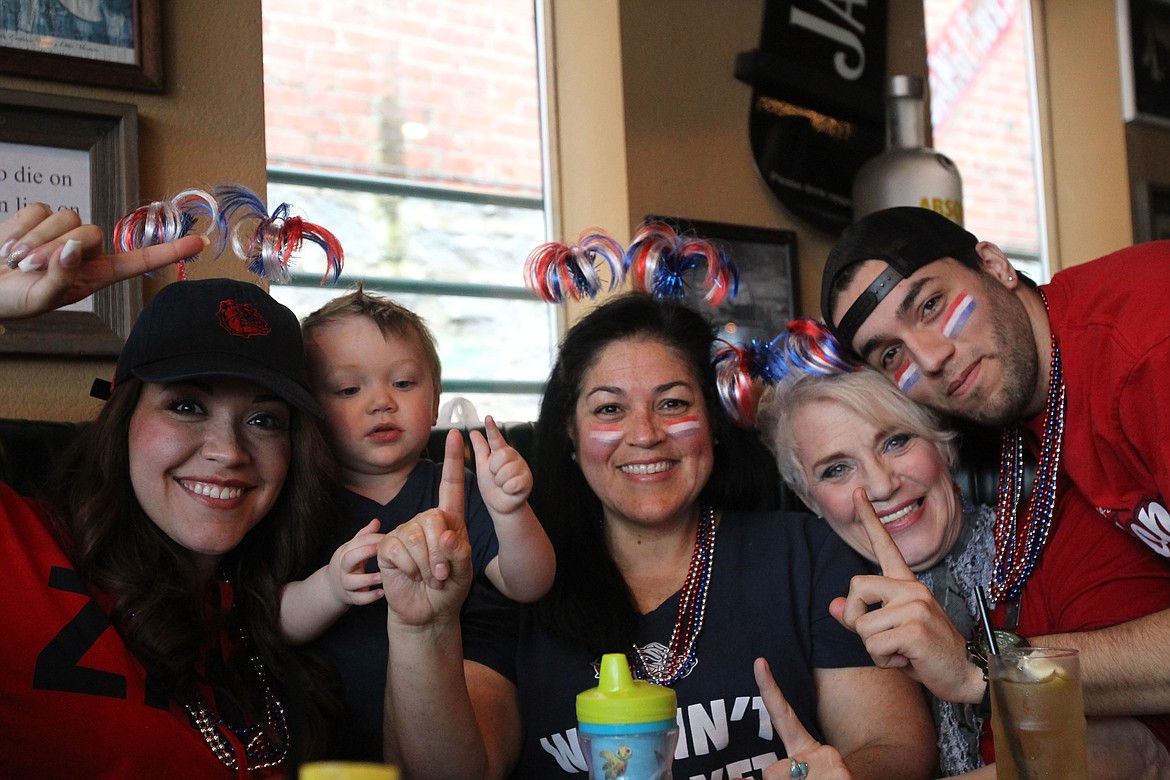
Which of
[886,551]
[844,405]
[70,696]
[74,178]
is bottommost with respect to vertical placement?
[70,696]

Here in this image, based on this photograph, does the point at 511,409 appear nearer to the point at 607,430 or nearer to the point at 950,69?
the point at 607,430

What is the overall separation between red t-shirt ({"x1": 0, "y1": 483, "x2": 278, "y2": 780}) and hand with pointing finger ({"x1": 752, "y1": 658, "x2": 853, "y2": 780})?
2.52 ft

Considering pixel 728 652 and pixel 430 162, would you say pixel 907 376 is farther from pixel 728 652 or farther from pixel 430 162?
pixel 430 162

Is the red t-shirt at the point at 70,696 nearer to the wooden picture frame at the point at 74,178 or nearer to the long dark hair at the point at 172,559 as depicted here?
the long dark hair at the point at 172,559

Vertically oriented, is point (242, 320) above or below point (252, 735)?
above

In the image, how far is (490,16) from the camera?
3385 millimetres

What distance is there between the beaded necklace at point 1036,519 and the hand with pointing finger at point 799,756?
2.20 feet

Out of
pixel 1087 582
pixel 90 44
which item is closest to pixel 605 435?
pixel 1087 582

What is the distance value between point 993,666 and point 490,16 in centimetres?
266

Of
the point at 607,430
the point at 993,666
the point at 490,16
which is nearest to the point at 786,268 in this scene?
the point at 490,16

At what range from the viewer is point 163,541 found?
178 centimetres

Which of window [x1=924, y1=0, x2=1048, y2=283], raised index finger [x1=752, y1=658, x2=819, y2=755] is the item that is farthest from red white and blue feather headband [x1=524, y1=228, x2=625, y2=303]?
window [x1=924, y1=0, x2=1048, y2=283]

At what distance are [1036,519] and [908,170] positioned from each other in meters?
1.60

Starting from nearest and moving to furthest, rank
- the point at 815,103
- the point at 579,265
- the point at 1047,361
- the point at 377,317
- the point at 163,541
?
the point at 163,541 → the point at 1047,361 → the point at 377,317 → the point at 579,265 → the point at 815,103
